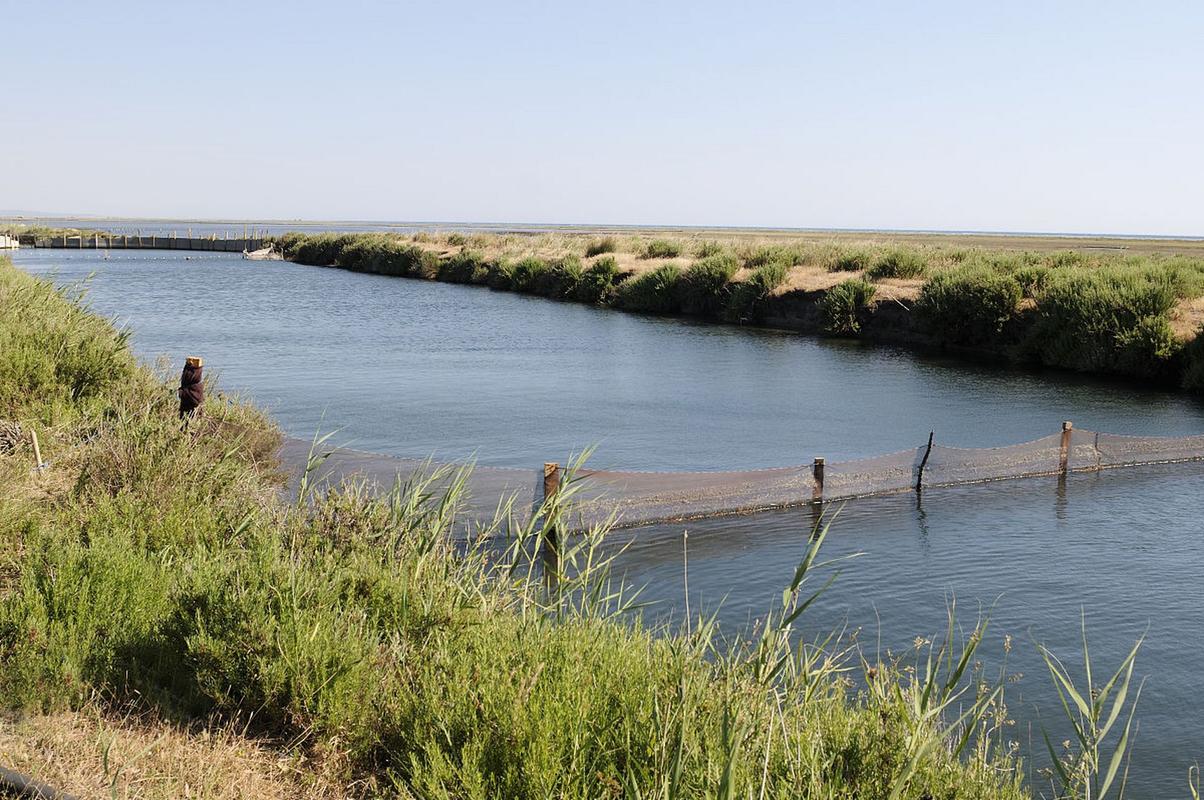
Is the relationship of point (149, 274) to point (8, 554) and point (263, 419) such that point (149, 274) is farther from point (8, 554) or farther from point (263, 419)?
point (8, 554)

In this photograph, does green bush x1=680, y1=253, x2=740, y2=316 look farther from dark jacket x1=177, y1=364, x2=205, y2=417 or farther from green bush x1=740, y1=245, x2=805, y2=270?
dark jacket x1=177, y1=364, x2=205, y2=417

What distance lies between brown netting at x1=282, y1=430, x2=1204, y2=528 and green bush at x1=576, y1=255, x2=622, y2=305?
3148cm

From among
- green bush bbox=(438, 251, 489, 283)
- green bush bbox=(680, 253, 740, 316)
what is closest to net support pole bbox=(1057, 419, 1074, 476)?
green bush bbox=(680, 253, 740, 316)

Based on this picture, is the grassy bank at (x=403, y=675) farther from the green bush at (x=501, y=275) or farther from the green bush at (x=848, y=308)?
the green bush at (x=501, y=275)

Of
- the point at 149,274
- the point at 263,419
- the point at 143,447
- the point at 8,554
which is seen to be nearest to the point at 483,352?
the point at 263,419

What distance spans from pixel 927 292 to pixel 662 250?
21.5 meters

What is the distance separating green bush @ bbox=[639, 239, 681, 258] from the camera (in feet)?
175

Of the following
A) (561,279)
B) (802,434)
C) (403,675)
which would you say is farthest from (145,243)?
(403,675)

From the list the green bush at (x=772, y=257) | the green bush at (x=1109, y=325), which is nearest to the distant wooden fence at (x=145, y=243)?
the green bush at (x=772, y=257)

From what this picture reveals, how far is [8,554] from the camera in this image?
6.55m

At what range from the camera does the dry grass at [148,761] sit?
429 cm

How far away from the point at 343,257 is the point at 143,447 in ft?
240

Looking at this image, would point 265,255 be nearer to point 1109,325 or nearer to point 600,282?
point 600,282

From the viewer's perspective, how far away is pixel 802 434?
64.7 ft
